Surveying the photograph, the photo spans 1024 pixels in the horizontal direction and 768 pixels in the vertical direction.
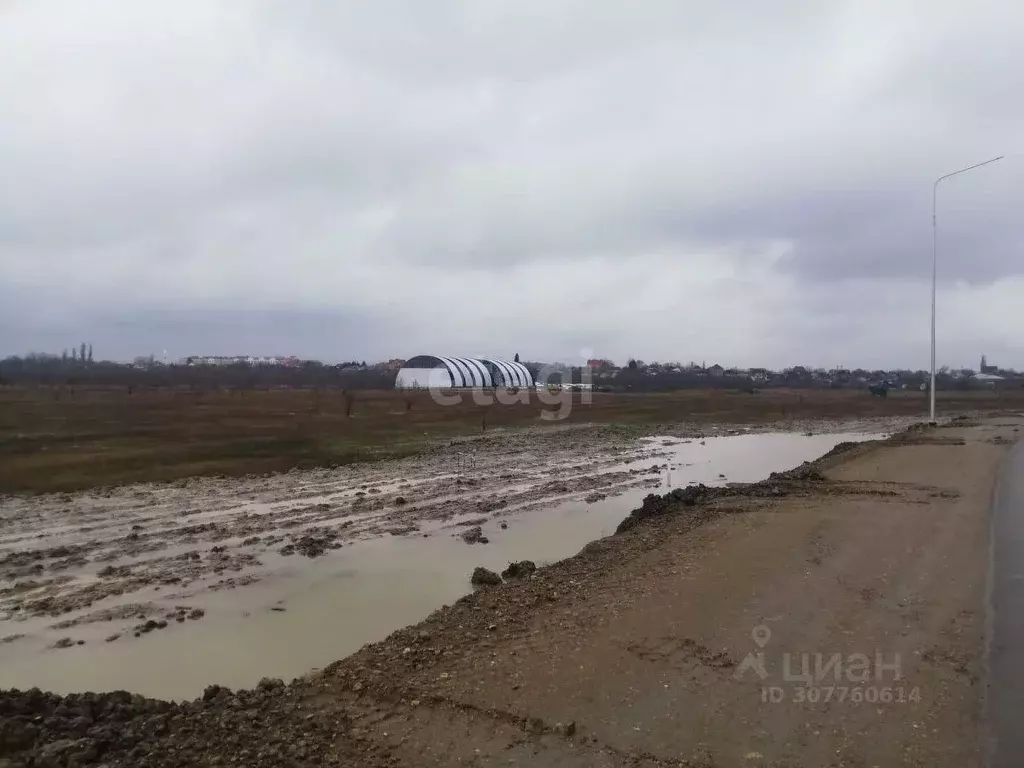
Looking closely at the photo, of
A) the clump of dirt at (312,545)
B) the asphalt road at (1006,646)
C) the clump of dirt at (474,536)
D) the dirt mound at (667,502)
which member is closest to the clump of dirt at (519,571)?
the clump of dirt at (474,536)

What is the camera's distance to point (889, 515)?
11609 mm

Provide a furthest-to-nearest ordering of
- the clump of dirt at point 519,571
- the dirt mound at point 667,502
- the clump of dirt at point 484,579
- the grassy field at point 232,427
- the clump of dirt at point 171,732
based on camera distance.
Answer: the grassy field at point 232,427
the dirt mound at point 667,502
the clump of dirt at point 519,571
the clump of dirt at point 484,579
the clump of dirt at point 171,732

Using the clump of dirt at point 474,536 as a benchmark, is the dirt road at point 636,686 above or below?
above

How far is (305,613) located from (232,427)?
77.0ft

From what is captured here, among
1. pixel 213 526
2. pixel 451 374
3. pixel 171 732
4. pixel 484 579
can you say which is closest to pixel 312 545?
pixel 213 526

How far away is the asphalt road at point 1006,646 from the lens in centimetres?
426

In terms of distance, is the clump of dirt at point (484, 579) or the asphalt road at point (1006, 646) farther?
the clump of dirt at point (484, 579)

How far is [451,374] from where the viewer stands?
3219 inches

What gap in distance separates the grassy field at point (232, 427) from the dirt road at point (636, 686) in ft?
45.3

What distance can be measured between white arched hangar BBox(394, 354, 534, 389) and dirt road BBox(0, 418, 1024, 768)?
70560 millimetres

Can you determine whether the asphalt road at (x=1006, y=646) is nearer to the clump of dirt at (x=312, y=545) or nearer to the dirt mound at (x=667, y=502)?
the dirt mound at (x=667, y=502)

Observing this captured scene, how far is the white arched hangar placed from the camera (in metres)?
79.7

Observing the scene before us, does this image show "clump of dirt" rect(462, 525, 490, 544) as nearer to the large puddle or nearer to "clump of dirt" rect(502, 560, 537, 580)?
the large puddle

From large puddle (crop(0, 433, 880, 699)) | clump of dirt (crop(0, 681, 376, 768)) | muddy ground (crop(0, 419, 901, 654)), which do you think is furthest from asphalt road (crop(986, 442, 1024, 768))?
muddy ground (crop(0, 419, 901, 654))
